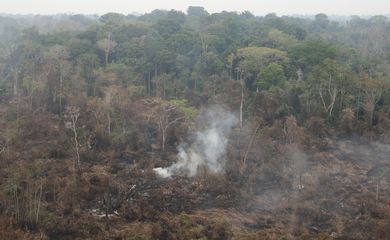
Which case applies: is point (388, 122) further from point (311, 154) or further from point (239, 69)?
point (239, 69)

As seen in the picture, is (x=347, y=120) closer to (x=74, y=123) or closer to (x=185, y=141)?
(x=185, y=141)

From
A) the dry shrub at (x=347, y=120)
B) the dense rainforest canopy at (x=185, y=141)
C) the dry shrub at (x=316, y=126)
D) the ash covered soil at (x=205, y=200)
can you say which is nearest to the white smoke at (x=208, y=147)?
the dense rainforest canopy at (x=185, y=141)

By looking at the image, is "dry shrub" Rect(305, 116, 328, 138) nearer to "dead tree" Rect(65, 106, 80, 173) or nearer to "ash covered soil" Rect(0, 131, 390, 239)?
"ash covered soil" Rect(0, 131, 390, 239)

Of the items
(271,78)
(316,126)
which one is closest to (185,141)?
(316,126)

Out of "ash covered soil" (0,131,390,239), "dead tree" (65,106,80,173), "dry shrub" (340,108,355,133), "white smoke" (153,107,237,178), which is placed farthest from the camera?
"dry shrub" (340,108,355,133)

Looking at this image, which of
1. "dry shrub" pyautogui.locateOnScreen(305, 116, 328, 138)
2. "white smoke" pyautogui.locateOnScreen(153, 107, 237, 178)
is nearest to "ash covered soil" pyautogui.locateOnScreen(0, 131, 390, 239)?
"white smoke" pyautogui.locateOnScreen(153, 107, 237, 178)

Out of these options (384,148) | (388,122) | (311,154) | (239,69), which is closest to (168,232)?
(311,154)
